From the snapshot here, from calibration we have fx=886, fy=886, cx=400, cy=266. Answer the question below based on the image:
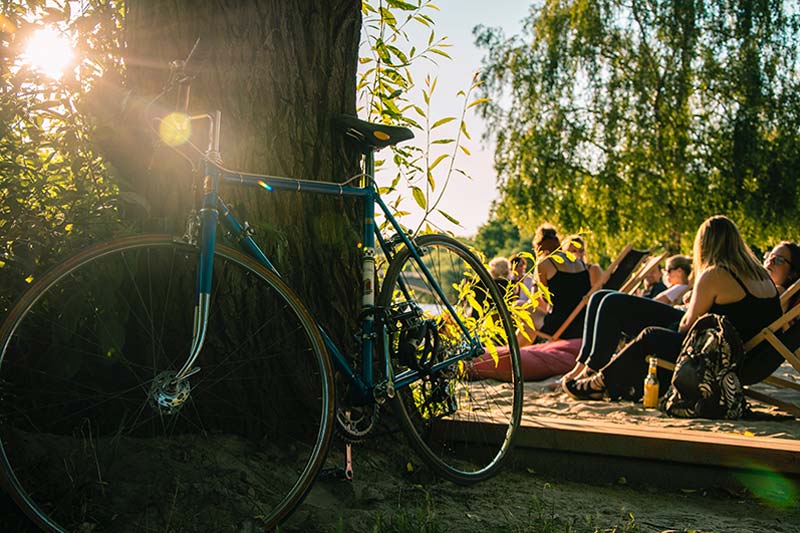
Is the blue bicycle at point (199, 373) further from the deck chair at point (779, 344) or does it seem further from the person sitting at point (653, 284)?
the person sitting at point (653, 284)

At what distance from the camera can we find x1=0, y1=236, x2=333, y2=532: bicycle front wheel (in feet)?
8.59

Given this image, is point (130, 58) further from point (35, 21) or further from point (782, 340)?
point (782, 340)

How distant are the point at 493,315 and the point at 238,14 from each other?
1780mm

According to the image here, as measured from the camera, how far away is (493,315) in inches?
162

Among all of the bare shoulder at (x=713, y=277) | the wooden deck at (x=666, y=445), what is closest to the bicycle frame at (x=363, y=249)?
the wooden deck at (x=666, y=445)

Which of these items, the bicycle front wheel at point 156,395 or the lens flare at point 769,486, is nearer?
the bicycle front wheel at point 156,395

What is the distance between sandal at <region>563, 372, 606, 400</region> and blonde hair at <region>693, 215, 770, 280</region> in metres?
1.12

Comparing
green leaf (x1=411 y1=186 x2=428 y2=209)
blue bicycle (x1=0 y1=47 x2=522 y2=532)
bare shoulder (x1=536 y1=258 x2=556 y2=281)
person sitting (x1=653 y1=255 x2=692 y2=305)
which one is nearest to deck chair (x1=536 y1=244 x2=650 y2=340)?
bare shoulder (x1=536 y1=258 x2=556 y2=281)

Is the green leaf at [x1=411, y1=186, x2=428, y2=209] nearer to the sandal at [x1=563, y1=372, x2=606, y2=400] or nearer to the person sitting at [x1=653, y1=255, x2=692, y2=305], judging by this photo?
the sandal at [x1=563, y1=372, x2=606, y2=400]

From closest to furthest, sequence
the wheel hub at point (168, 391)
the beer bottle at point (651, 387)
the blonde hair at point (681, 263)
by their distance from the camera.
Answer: the wheel hub at point (168, 391) < the beer bottle at point (651, 387) < the blonde hair at point (681, 263)

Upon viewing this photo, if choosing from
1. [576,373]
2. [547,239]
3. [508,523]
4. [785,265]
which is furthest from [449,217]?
[547,239]

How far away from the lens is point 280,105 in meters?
3.31

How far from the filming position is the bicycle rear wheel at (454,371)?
3516mm

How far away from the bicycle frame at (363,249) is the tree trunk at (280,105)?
0.45ft
